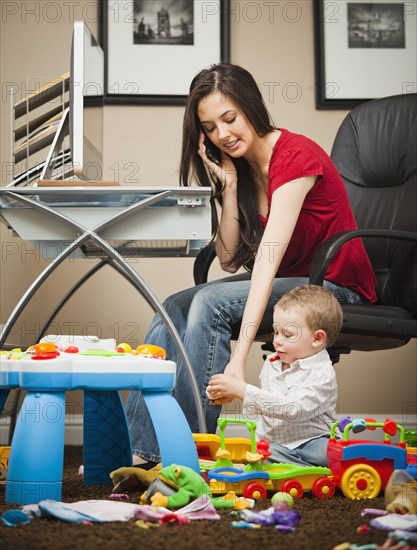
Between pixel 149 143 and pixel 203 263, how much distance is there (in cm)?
76

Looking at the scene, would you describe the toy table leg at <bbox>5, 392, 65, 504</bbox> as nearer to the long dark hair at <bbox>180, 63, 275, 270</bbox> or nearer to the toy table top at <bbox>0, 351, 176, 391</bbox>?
the toy table top at <bbox>0, 351, 176, 391</bbox>

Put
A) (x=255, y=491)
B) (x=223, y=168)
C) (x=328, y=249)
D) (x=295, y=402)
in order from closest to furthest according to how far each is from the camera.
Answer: (x=255, y=491) < (x=295, y=402) < (x=328, y=249) < (x=223, y=168)

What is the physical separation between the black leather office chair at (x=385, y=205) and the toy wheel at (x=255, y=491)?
49 centimetres

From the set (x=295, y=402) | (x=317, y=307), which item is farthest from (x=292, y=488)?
(x=317, y=307)

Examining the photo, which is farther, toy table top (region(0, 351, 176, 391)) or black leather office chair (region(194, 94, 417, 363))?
black leather office chair (region(194, 94, 417, 363))

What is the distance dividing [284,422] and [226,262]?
2.10 ft

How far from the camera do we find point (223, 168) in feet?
6.75

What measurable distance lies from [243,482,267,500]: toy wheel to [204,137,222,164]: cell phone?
955 mm

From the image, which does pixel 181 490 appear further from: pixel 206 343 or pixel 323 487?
pixel 206 343

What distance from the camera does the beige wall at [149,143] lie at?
9.06ft

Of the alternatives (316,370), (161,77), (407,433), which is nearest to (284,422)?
(316,370)

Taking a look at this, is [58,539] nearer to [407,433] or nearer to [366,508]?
[366,508]

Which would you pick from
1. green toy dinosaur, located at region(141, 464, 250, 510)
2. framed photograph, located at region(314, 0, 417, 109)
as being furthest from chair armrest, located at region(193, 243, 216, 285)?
green toy dinosaur, located at region(141, 464, 250, 510)

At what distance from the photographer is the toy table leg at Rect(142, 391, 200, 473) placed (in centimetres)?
130
